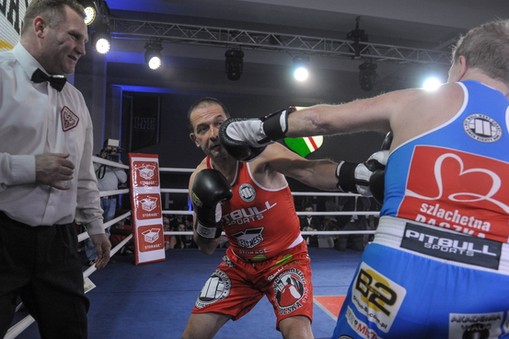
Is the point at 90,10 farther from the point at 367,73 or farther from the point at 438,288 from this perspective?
the point at 438,288

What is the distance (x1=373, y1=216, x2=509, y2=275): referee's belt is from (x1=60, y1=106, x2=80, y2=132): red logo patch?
1.29m

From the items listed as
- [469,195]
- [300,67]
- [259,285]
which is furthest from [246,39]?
[469,195]

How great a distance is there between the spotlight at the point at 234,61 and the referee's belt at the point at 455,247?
610 centimetres

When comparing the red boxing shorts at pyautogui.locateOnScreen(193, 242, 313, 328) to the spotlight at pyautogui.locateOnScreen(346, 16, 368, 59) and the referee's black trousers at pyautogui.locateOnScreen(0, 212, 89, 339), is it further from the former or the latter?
the spotlight at pyautogui.locateOnScreen(346, 16, 368, 59)

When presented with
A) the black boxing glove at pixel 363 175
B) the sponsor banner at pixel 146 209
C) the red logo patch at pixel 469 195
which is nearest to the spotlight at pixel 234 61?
the sponsor banner at pixel 146 209

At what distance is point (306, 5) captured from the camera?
241 inches

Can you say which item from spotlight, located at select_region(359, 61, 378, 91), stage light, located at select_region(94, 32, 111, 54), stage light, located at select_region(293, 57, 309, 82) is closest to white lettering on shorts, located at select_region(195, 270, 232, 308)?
stage light, located at select_region(94, 32, 111, 54)

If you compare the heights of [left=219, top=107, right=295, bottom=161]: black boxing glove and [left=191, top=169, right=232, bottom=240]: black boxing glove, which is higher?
[left=219, top=107, right=295, bottom=161]: black boxing glove

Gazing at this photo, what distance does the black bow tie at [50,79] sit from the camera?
1409 mm

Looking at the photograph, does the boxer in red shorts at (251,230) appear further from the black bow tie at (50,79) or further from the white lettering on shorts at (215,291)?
the black bow tie at (50,79)

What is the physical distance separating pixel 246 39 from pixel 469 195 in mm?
7040

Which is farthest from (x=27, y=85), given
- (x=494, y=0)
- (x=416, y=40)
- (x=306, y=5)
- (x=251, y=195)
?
(x=416, y=40)

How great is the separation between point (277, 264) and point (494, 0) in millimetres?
6721

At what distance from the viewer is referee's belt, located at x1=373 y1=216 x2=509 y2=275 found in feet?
3.04
